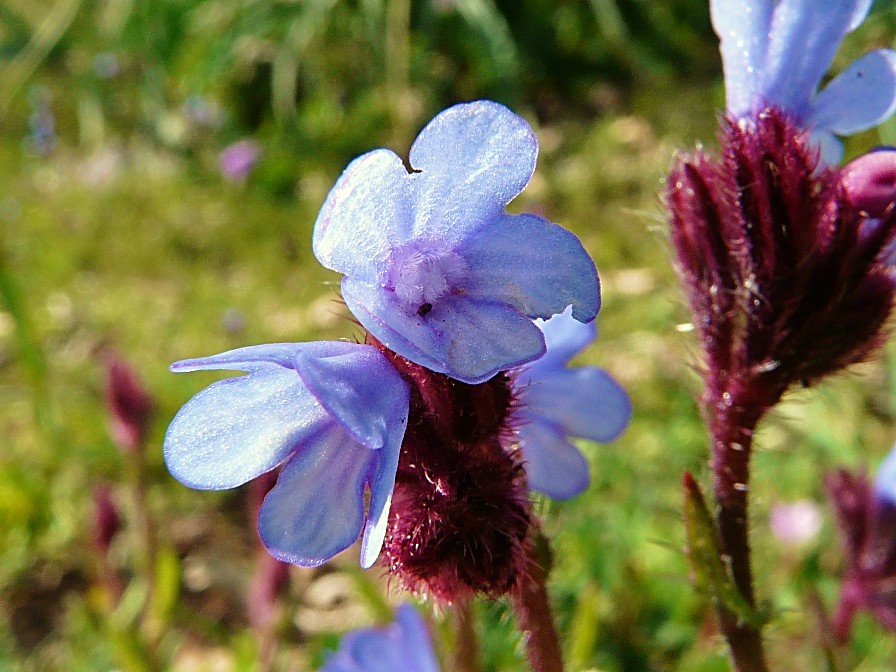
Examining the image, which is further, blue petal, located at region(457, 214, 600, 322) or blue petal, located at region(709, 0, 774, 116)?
blue petal, located at region(709, 0, 774, 116)

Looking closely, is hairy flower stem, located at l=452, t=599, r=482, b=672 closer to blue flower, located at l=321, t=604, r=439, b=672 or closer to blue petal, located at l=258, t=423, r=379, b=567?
blue flower, located at l=321, t=604, r=439, b=672

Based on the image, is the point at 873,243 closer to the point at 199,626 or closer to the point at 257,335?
the point at 199,626

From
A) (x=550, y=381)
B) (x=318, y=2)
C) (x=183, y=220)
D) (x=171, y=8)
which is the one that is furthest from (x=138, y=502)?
(x=171, y=8)

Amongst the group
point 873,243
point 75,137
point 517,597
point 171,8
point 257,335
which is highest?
point 873,243

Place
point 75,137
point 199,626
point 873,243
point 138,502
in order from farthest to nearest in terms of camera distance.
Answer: point 75,137 → point 199,626 → point 138,502 → point 873,243

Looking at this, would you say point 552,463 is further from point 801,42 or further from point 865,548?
point 865,548

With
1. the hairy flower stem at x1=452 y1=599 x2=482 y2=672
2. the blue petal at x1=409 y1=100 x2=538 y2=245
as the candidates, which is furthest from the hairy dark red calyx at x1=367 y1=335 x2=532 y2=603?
the hairy flower stem at x1=452 y1=599 x2=482 y2=672

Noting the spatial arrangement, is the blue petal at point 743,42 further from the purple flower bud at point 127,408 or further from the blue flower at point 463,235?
the purple flower bud at point 127,408

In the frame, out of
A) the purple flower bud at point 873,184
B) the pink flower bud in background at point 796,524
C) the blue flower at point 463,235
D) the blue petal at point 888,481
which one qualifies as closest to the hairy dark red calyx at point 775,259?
the purple flower bud at point 873,184
